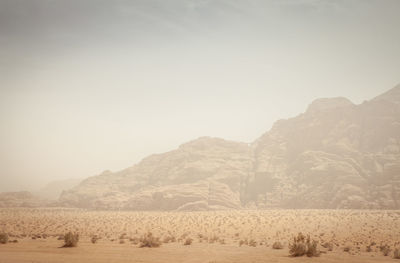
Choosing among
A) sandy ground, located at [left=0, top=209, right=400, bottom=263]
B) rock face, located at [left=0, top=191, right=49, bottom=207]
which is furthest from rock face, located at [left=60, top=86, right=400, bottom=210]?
sandy ground, located at [left=0, top=209, right=400, bottom=263]

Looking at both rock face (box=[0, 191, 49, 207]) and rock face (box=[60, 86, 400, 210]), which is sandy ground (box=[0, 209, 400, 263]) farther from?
rock face (box=[0, 191, 49, 207])

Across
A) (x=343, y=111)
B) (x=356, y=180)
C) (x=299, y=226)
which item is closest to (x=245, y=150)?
(x=343, y=111)

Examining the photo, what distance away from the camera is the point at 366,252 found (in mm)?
19484

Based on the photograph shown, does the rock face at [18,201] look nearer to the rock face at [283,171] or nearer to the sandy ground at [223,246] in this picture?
the rock face at [283,171]

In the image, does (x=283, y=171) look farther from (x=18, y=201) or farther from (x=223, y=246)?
(x=18, y=201)

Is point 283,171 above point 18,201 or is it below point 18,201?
above

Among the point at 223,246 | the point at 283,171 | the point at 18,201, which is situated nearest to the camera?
the point at 223,246

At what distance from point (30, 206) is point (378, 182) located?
82.1 meters

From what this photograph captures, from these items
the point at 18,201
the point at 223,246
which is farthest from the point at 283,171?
the point at 18,201

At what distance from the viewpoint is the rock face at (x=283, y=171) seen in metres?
62.8

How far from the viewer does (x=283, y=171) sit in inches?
3083

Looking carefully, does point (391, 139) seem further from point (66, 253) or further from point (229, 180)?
point (66, 253)

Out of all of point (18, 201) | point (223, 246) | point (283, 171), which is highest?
point (283, 171)

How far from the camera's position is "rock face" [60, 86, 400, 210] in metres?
62.8
